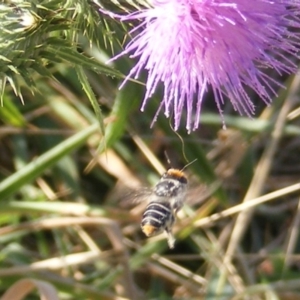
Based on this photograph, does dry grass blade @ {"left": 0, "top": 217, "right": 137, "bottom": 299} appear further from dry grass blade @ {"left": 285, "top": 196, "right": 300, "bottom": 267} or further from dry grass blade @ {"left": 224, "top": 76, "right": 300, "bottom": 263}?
dry grass blade @ {"left": 285, "top": 196, "right": 300, "bottom": 267}

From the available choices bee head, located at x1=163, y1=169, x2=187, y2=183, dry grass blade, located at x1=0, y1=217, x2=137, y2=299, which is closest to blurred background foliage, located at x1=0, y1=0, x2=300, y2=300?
dry grass blade, located at x1=0, y1=217, x2=137, y2=299

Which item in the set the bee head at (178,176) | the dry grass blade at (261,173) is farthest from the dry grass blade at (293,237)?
the bee head at (178,176)

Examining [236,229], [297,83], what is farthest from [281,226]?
[297,83]

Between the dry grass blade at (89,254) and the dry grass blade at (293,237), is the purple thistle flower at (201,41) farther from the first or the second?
the dry grass blade at (293,237)

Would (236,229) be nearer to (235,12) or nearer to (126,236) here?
(126,236)

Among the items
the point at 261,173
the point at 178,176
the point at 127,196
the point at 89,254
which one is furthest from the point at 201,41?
the point at 261,173

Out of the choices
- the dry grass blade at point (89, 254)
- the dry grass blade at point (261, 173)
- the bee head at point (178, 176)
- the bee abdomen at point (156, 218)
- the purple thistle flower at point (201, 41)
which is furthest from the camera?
the dry grass blade at point (261, 173)

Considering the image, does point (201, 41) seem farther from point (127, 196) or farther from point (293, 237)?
point (293, 237)
